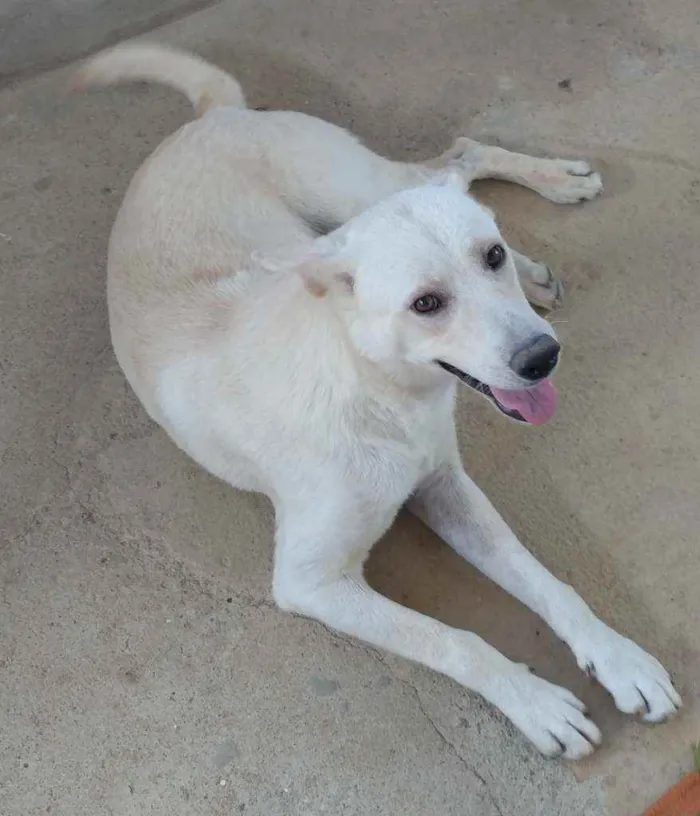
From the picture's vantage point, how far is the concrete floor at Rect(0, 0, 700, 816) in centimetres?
204

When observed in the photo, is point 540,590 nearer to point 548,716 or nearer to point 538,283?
point 548,716

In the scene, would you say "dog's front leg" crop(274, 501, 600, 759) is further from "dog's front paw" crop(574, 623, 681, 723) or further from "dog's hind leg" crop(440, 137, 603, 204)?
"dog's hind leg" crop(440, 137, 603, 204)

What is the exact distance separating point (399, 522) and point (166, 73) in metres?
1.60

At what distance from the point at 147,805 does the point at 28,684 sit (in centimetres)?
45

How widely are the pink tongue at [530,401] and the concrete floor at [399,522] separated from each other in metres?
0.56

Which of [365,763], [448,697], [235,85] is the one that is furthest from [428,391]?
[235,85]

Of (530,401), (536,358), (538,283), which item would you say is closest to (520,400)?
(530,401)

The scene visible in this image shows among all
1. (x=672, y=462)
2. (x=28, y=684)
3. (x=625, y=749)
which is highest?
(x=672, y=462)

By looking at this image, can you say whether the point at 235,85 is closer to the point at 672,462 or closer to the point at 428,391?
the point at 428,391

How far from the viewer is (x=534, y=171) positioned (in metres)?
2.83

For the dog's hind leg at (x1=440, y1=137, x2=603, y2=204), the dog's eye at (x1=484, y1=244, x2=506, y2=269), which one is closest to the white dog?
the dog's eye at (x1=484, y1=244, x2=506, y2=269)

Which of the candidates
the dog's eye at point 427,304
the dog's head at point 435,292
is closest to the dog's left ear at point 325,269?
the dog's head at point 435,292

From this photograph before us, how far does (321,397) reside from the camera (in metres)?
1.87

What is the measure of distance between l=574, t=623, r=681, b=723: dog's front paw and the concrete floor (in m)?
0.05
